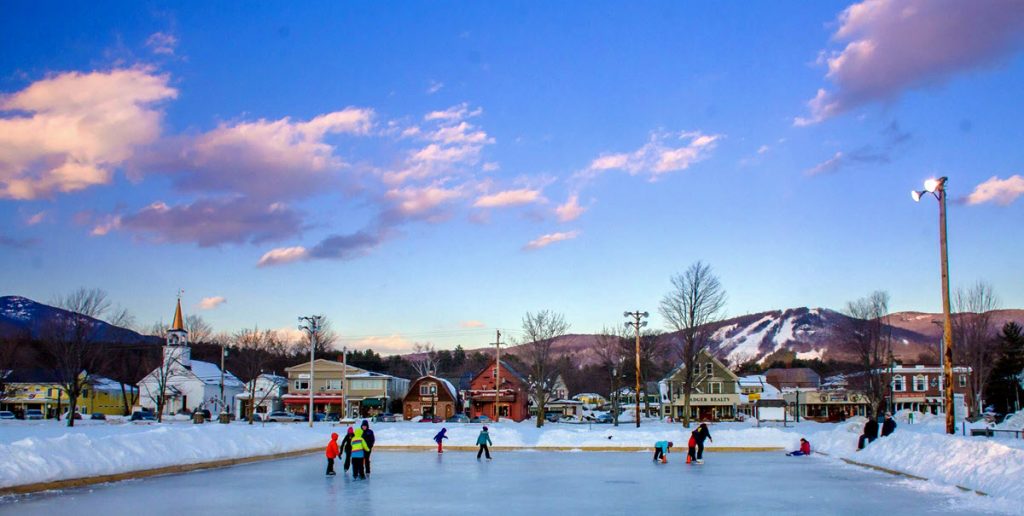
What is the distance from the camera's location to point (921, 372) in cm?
9956

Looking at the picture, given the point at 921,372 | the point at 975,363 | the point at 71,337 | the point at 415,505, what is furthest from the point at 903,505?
the point at 921,372

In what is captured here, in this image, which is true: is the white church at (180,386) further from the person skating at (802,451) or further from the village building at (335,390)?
the person skating at (802,451)

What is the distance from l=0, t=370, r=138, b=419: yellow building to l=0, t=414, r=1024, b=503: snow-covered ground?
72.6 m

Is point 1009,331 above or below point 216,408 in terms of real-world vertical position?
above

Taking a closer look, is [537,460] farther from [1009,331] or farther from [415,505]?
[1009,331]

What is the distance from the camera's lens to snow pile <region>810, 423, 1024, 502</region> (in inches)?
671

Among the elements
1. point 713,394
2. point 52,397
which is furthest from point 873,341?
point 52,397

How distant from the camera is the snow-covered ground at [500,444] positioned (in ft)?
60.4

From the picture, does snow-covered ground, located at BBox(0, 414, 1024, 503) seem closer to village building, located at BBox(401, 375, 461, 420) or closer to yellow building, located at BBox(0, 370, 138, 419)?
village building, located at BBox(401, 375, 461, 420)

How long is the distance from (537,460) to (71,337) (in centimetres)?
4740

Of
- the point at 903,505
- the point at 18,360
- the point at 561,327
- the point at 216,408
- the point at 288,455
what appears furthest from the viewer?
the point at 216,408

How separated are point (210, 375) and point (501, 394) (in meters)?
37.6

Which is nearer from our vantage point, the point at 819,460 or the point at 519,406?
the point at 819,460

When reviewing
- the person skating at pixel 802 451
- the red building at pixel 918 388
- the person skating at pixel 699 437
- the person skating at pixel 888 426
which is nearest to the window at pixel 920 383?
the red building at pixel 918 388
